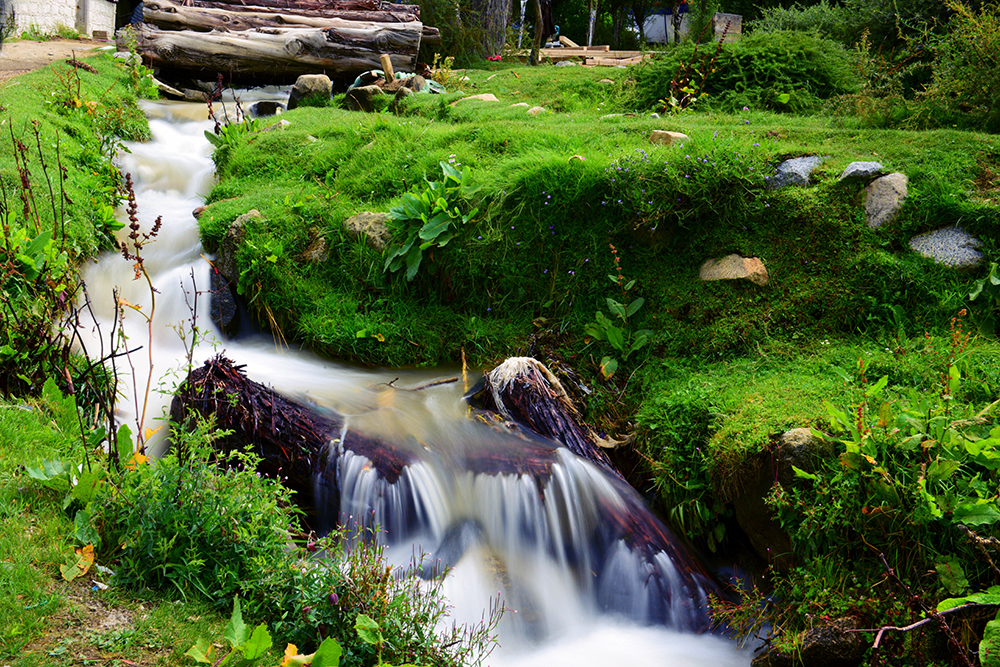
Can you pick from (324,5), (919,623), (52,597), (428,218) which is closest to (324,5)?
(324,5)

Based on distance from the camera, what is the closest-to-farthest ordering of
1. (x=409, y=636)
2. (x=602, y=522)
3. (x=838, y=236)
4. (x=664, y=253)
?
(x=409, y=636), (x=602, y=522), (x=838, y=236), (x=664, y=253)

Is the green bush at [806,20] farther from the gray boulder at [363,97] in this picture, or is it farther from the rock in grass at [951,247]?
the rock in grass at [951,247]

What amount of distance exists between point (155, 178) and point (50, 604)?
6.88 meters

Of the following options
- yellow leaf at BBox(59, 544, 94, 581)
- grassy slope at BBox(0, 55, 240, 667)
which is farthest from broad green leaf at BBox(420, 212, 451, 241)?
yellow leaf at BBox(59, 544, 94, 581)

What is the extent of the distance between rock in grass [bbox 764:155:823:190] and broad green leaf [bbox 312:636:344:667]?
4.88 meters

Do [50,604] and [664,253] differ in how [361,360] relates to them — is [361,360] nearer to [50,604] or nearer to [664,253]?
[664,253]

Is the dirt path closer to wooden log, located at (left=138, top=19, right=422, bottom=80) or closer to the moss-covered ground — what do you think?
wooden log, located at (left=138, top=19, right=422, bottom=80)

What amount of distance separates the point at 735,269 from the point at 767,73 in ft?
15.7

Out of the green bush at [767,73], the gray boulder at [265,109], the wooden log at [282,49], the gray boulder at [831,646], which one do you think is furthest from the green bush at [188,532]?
the wooden log at [282,49]

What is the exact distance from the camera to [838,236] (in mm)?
5359

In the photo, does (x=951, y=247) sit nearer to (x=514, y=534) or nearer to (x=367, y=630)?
(x=514, y=534)

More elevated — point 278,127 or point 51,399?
point 278,127

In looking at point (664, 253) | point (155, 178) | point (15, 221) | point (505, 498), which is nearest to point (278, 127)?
point (155, 178)

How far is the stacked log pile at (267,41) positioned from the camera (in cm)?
1230
